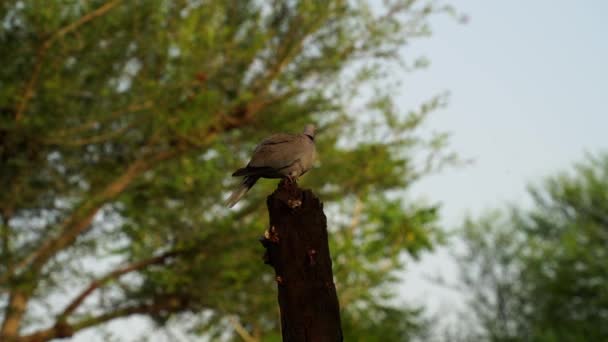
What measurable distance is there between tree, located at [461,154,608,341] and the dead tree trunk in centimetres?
1498

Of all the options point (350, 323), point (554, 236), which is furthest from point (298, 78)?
point (554, 236)

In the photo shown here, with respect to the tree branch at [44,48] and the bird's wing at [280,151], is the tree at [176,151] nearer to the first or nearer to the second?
the tree branch at [44,48]

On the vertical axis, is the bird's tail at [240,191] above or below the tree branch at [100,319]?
below

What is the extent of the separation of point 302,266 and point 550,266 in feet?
60.7

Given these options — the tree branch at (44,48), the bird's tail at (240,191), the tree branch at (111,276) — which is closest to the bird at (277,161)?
the bird's tail at (240,191)

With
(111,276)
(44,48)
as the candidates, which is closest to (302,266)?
(44,48)

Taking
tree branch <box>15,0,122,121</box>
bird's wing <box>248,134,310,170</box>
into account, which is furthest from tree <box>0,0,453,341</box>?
bird's wing <box>248,134,310,170</box>

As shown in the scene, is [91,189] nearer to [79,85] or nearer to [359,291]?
[79,85]

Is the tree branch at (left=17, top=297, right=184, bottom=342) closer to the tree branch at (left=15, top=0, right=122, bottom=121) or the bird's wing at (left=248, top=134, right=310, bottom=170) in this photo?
the tree branch at (left=15, top=0, right=122, bottom=121)

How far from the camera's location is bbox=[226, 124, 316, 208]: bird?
3.92 metres

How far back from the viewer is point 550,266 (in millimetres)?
19891

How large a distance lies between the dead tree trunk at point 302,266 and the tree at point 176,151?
523cm

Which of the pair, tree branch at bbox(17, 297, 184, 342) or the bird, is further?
tree branch at bbox(17, 297, 184, 342)

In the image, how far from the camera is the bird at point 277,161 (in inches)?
154
